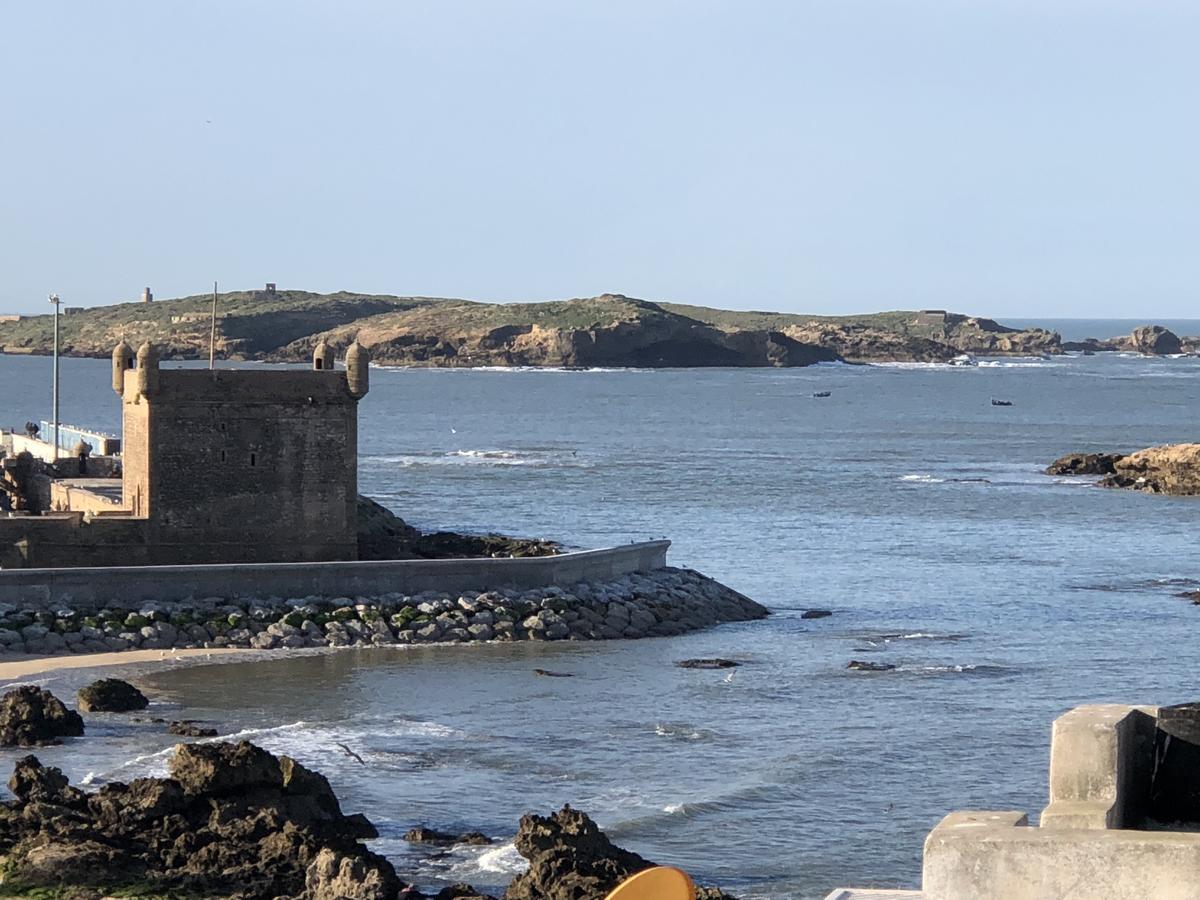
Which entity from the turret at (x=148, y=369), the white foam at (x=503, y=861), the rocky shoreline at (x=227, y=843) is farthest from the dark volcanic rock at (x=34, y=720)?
the turret at (x=148, y=369)

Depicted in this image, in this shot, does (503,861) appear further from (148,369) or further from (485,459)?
(485,459)

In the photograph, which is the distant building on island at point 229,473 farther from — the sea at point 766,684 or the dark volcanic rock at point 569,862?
the dark volcanic rock at point 569,862

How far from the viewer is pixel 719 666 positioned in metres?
31.1

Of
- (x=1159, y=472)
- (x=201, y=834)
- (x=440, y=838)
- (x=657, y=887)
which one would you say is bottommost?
(x=440, y=838)

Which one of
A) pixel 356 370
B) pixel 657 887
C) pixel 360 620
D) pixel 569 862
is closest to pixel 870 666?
pixel 360 620

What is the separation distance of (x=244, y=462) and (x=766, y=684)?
9.70m

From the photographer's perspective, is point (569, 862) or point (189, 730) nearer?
point (569, 862)

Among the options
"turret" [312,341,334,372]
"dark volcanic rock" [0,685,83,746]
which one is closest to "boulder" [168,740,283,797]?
"dark volcanic rock" [0,685,83,746]

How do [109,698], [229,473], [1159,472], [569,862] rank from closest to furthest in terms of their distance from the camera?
[569,862] → [109,698] → [229,473] → [1159,472]

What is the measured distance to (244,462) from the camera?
1319 inches

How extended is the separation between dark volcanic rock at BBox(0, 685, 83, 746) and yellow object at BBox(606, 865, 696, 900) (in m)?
19.0

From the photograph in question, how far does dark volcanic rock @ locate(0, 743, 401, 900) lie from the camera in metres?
16.1

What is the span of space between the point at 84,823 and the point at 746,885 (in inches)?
232

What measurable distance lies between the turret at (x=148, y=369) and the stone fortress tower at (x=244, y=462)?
0.12 ft
